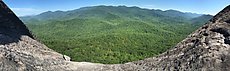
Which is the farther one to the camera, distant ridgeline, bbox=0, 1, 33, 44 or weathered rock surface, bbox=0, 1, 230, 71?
distant ridgeline, bbox=0, 1, 33, 44

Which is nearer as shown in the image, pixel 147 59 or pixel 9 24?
pixel 147 59

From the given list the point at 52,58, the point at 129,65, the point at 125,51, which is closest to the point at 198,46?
the point at 129,65

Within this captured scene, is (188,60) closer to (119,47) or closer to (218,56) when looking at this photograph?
(218,56)

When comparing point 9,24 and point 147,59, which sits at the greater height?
point 9,24

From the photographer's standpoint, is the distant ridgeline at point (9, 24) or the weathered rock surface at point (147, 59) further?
the distant ridgeline at point (9, 24)

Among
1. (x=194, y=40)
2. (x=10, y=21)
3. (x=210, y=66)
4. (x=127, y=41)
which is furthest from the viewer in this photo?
(x=127, y=41)

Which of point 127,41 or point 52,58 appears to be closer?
point 52,58

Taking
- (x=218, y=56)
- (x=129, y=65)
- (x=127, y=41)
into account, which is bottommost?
(x=127, y=41)

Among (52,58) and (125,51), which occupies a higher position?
(52,58)
